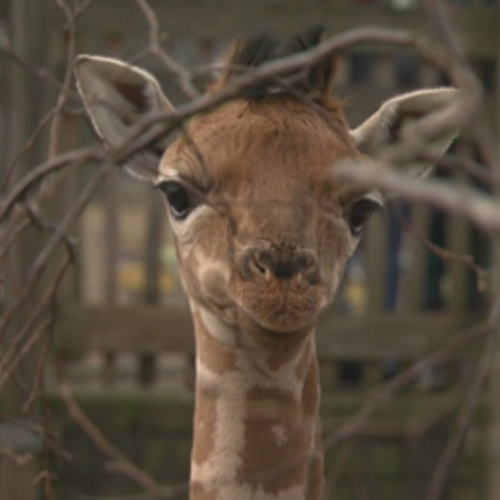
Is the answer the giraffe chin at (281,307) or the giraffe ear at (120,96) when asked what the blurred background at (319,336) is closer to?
the giraffe ear at (120,96)

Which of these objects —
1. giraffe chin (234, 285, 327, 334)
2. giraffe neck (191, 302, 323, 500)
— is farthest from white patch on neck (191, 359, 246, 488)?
giraffe chin (234, 285, 327, 334)

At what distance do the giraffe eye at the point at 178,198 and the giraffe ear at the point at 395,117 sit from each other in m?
0.44

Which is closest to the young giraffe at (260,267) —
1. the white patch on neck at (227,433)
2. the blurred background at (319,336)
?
the white patch on neck at (227,433)

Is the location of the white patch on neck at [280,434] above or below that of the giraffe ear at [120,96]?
below

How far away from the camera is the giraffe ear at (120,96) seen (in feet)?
10.6

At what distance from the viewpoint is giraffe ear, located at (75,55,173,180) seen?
3242 mm

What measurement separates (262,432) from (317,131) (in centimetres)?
56

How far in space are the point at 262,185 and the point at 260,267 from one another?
0.73 ft

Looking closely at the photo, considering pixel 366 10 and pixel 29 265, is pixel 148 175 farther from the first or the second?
pixel 366 10

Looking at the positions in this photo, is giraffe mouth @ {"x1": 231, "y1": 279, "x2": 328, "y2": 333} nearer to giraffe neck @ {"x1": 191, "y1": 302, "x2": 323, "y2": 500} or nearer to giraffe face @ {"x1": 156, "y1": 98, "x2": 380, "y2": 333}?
giraffe face @ {"x1": 156, "y1": 98, "x2": 380, "y2": 333}

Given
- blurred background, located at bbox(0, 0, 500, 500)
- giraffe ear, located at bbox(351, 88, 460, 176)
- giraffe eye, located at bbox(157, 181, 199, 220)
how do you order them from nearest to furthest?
giraffe eye, located at bbox(157, 181, 199, 220) → giraffe ear, located at bbox(351, 88, 460, 176) → blurred background, located at bbox(0, 0, 500, 500)

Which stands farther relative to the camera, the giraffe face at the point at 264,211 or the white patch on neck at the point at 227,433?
the white patch on neck at the point at 227,433

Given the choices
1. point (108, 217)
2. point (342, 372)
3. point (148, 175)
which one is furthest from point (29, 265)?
point (148, 175)

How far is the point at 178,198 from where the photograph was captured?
3.04m
